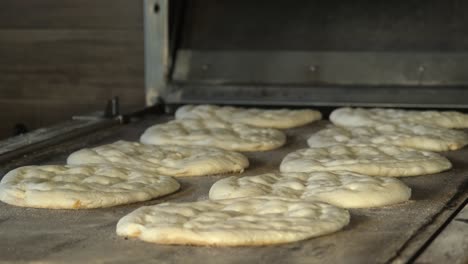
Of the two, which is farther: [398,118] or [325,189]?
[398,118]

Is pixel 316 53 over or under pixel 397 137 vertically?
over

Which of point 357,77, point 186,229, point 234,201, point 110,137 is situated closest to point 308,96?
point 357,77

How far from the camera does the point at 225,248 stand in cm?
154

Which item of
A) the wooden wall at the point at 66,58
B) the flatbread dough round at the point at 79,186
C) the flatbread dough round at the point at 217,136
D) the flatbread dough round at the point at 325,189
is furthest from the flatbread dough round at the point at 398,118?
the wooden wall at the point at 66,58

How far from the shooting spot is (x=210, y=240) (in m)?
1.54

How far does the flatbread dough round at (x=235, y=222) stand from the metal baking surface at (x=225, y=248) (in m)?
0.02

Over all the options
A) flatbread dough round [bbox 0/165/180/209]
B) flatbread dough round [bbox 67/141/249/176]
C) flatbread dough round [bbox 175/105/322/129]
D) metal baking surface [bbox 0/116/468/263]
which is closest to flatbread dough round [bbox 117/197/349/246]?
metal baking surface [bbox 0/116/468/263]

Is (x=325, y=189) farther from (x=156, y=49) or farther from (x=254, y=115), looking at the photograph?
(x=156, y=49)

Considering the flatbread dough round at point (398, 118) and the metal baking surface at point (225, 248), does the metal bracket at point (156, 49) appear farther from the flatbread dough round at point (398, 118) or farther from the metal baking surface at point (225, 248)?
the metal baking surface at point (225, 248)

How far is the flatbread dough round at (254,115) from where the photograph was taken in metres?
2.90

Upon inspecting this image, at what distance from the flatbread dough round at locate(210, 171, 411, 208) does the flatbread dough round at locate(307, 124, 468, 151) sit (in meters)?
0.52

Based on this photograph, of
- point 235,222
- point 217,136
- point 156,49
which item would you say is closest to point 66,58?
point 156,49

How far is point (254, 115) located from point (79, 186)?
113 centimetres

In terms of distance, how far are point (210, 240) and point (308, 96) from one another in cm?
168
